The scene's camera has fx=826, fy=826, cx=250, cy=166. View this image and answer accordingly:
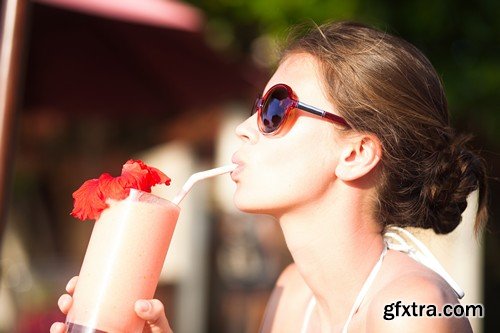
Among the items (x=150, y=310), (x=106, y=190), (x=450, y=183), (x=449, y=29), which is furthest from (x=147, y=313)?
(x=449, y=29)

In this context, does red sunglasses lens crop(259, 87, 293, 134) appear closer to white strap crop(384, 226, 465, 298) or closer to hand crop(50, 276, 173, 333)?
white strap crop(384, 226, 465, 298)

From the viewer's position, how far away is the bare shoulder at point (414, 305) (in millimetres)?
2049

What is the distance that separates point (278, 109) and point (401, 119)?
357 mm

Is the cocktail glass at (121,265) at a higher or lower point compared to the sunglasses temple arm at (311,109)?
lower

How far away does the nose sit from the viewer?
243 cm

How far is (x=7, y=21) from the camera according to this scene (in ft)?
8.99

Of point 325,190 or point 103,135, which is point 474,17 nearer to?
point 325,190

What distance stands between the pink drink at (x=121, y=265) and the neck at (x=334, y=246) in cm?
40

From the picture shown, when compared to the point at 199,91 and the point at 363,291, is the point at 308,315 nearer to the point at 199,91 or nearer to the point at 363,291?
the point at 363,291

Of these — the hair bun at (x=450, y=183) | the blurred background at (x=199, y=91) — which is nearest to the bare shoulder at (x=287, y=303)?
the hair bun at (x=450, y=183)

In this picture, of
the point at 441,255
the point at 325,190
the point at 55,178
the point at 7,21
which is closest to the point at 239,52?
the point at 441,255

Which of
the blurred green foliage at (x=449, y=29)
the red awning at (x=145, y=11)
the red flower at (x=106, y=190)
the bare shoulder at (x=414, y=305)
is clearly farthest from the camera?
the red awning at (x=145, y=11)

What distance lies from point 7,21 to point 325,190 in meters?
1.22

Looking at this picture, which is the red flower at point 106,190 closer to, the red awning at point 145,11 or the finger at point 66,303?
the finger at point 66,303
